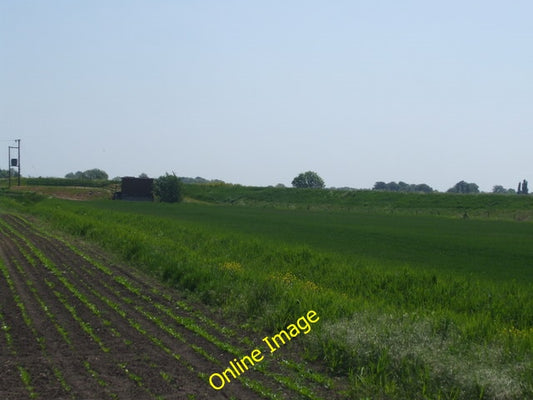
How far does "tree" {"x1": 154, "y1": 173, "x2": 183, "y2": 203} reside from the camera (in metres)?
84.4

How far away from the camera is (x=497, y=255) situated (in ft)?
76.4

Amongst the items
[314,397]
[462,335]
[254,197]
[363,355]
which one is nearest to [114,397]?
[314,397]

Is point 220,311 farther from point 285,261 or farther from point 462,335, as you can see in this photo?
point 285,261

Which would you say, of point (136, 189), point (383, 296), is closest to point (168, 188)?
point (136, 189)

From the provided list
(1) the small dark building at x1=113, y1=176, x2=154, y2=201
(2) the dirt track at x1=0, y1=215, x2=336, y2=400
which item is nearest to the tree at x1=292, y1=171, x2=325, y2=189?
(1) the small dark building at x1=113, y1=176, x2=154, y2=201

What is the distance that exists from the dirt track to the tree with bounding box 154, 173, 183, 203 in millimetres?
68011

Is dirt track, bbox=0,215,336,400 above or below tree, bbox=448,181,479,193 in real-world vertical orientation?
below

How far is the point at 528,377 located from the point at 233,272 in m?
8.77

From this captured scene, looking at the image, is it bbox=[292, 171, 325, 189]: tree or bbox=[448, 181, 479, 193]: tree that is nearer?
bbox=[292, 171, 325, 189]: tree

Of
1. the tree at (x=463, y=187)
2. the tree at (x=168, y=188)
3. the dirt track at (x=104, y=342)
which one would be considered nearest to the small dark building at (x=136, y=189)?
the tree at (x=168, y=188)

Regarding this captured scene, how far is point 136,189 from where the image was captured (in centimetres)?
8706

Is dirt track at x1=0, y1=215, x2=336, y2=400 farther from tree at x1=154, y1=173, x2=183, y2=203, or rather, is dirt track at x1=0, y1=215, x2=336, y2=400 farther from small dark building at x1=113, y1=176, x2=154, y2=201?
small dark building at x1=113, y1=176, x2=154, y2=201

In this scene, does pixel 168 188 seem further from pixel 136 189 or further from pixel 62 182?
pixel 62 182

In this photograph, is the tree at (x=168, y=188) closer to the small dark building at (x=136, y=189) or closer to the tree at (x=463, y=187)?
the small dark building at (x=136, y=189)
